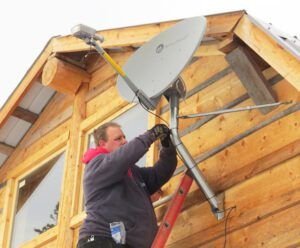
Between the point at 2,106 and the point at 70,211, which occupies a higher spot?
the point at 2,106

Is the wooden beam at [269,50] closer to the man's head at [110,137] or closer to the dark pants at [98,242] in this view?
the man's head at [110,137]

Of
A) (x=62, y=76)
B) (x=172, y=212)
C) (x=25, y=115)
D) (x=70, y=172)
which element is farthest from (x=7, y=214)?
(x=172, y=212)

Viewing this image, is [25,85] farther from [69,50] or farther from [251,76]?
[251,76]

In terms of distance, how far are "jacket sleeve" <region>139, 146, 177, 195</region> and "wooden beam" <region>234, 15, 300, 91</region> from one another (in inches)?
44.7

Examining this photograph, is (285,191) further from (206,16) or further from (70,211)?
(70,211)

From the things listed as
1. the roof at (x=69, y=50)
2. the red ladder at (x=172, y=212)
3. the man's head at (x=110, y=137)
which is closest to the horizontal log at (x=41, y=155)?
the roof at (x=69, y=50)

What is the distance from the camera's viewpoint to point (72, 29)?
20.5 feet

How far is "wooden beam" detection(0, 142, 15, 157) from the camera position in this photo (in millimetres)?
10156

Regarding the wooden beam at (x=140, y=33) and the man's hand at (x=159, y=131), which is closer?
the man's hand at (x=159, y=131)

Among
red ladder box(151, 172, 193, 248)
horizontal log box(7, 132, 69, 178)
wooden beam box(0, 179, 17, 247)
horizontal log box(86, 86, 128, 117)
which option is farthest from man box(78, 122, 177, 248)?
wooden beam box(0, 179, 17, 247)

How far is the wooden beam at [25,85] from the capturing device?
9133mm

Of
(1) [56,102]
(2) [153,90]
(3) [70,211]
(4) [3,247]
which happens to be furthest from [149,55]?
(4) [3,247]

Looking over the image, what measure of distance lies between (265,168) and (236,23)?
1.19 meters

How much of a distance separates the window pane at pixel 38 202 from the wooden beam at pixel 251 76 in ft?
11.1
